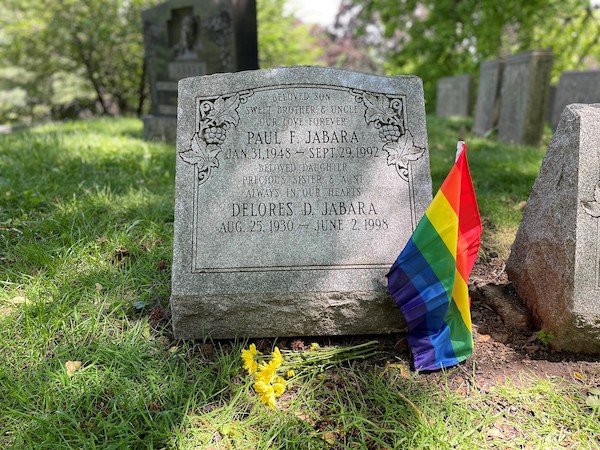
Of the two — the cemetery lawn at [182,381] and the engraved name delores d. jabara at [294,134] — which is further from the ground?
the engraved name delores d. jabara at [294,134]

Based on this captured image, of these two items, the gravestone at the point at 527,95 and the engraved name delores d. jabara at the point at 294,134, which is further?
the gravestone at the point at 527,95

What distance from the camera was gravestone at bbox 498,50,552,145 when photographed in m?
6.29

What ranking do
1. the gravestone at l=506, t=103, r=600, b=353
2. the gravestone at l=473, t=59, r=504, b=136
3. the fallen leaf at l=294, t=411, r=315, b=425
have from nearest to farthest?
the fallen leaf at l=294, t=411, r=315, b=425 < the gravestone at l=506, t=103, r=600, b=353 < the gravestone at l=473, t=59, r=504, b=136

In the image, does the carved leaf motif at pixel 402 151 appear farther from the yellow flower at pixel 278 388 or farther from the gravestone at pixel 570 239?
the yellow flower at pixel 278 388

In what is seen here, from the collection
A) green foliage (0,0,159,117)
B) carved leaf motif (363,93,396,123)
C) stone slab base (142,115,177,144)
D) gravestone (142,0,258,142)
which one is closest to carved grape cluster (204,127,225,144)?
carved leaf motif (363,93,396,123)

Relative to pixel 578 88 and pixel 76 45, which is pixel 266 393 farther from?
pixel 76 45

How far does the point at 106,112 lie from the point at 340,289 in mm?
10835

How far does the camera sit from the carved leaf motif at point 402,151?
8.16 feet

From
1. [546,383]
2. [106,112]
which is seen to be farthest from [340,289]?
[106,112]

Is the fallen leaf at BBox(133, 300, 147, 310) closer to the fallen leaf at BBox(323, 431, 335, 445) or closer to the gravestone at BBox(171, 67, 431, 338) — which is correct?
the gravestone at BBox(171, 67, 431, 338)

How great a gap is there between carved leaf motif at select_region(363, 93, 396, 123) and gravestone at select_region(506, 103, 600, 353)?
82cm

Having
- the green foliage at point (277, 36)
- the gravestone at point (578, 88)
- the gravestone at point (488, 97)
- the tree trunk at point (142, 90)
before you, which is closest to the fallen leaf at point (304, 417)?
the gravestone at point (578, 88)

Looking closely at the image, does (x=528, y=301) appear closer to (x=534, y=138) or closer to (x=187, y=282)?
(x=187, y=282)

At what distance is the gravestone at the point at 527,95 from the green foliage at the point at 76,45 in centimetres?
746
